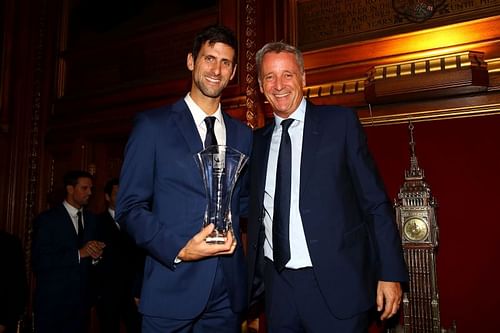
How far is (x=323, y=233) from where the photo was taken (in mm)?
1605

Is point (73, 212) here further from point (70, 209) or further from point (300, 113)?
point (300, 113)

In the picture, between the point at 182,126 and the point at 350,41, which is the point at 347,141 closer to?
the point at 182,126

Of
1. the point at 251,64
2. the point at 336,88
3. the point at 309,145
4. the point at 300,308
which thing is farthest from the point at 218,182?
the point at 251,64

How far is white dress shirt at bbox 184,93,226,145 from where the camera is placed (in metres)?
1.73

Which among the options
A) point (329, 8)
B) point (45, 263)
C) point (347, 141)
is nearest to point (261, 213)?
point (347, 141)

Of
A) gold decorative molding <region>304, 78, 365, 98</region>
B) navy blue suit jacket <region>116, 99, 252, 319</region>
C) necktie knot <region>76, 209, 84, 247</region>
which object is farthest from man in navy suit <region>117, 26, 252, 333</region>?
necktie knot <region>76, 209, 84, 247</region>

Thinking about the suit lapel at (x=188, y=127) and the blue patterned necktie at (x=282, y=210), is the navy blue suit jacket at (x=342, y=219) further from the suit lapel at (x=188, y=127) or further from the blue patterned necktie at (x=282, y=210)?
the suit lapel at (x=188, y=127)

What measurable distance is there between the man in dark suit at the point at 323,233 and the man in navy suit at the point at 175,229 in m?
0.16

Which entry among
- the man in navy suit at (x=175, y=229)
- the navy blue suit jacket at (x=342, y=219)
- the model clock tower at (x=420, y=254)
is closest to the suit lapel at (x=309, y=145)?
the navy blue suit jacket at (x=342, y=219)

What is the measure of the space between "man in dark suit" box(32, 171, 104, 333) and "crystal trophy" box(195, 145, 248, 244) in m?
2.58

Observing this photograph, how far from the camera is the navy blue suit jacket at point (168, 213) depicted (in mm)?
1478

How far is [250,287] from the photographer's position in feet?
5.68

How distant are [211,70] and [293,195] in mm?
662

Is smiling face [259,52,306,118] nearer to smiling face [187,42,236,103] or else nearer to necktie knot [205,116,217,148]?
smiling face [187,42,236,103]
